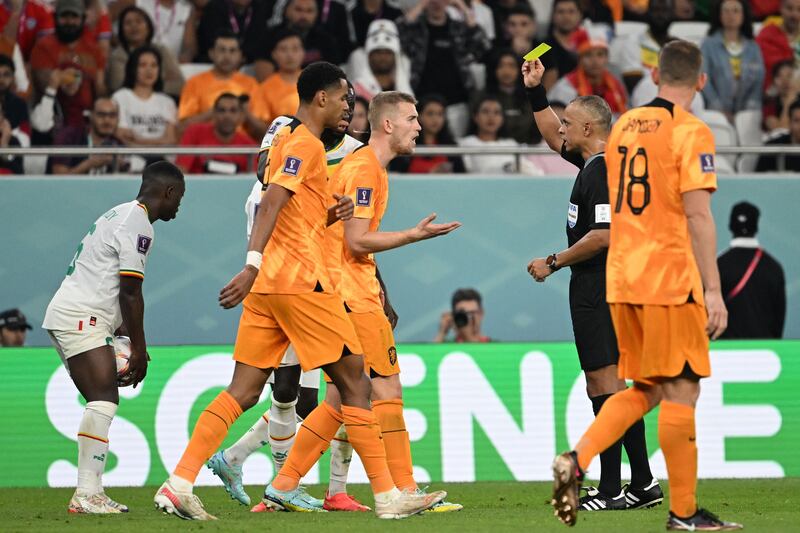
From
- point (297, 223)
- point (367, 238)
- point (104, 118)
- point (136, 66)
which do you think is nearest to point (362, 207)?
point (367, 238)

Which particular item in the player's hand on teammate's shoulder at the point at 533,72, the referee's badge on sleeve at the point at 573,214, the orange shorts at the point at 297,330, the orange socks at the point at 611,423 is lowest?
the orange socks at the point at 611,423

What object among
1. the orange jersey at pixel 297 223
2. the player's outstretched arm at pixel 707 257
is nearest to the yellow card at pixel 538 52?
the orange jersey at pixel 297 223

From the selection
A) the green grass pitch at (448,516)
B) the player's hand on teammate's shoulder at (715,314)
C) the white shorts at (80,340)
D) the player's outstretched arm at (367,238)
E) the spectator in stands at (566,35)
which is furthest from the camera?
the spectator in stands at (566,35)

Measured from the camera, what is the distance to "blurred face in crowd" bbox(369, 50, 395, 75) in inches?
561

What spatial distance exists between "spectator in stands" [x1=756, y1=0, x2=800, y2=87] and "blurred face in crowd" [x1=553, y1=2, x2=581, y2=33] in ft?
7.17

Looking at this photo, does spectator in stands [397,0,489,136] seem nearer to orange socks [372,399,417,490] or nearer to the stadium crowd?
the stadium crowd

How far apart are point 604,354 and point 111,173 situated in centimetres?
652

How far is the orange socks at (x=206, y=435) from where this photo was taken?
7.08 metres

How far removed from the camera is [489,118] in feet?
46.0

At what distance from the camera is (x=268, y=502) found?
8.09 metres

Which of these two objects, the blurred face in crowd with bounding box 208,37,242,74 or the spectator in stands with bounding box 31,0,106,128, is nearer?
the spectator in stands with bounding box 31,0,106,128

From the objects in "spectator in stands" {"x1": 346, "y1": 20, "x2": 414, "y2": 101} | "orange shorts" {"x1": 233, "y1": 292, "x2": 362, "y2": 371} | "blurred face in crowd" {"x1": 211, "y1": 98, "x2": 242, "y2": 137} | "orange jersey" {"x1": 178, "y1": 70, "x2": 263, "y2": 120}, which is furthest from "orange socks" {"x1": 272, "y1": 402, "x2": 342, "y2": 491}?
"spectator in stands" {"x1": 346, "y1": 20, "x2": 414, "y2": 101}

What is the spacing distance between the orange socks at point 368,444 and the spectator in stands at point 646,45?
8.90 metres

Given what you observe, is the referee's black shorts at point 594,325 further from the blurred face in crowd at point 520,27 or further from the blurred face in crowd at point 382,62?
the blurred face in crowd at point 520,27
